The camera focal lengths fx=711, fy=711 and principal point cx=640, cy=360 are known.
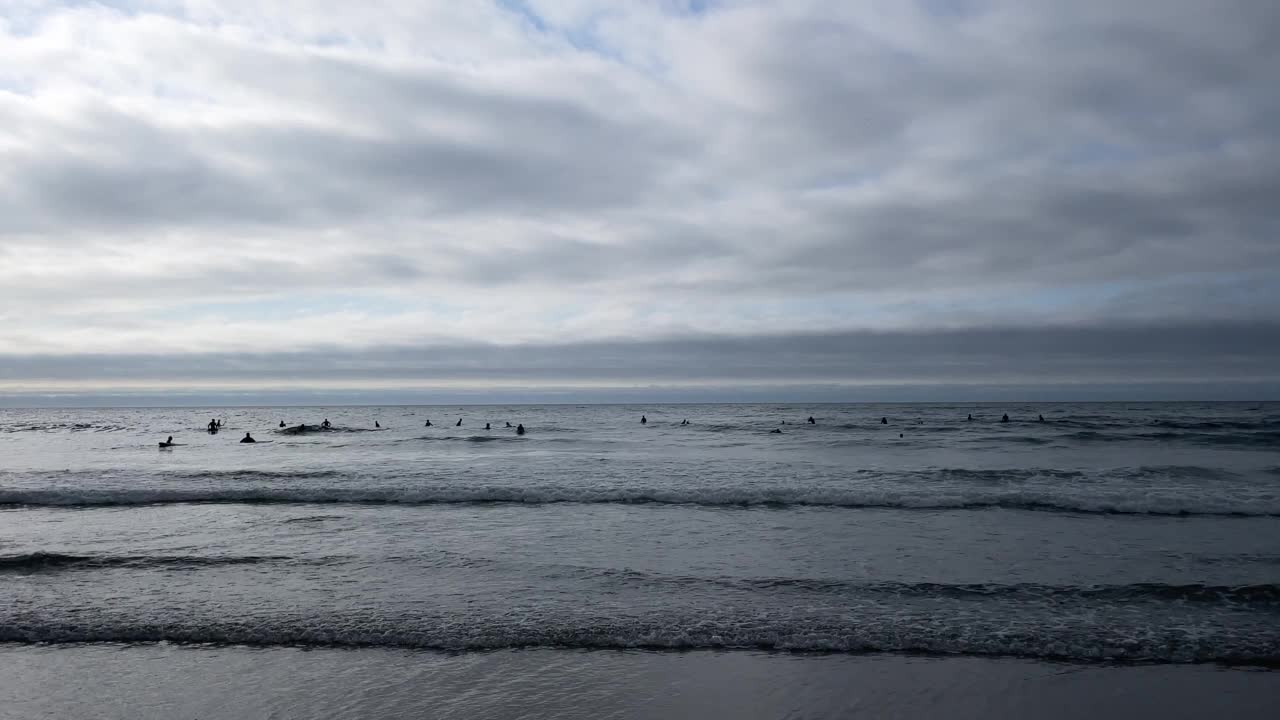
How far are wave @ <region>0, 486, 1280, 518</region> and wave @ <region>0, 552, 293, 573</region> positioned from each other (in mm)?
7217

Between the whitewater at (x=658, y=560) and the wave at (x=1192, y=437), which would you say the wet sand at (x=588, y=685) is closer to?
the whitewater at (x=658, y=560)

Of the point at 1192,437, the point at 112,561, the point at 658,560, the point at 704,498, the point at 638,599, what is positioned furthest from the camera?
the point at 1192,437

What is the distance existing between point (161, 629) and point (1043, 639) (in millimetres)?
11382

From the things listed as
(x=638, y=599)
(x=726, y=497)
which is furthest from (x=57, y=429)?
(x=638, y=599)

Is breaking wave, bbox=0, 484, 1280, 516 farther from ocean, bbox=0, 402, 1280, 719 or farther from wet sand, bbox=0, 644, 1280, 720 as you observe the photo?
wet sand, bbox=0, 644, 1280, 720

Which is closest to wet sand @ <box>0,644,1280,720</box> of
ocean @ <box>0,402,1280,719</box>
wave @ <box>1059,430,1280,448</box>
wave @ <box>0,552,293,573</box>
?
ocean @ <box>0,402,1280,719</box>

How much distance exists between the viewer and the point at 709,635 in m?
9.07

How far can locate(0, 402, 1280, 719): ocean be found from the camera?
750 cm

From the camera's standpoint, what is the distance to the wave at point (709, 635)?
8.65 meters

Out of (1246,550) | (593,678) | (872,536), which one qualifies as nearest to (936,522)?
(872,536)

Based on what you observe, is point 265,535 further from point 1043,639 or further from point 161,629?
point 1043,639

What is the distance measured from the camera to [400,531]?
16.0 meters

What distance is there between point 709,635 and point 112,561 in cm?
1115

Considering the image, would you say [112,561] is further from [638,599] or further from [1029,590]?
[1029,590]
